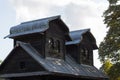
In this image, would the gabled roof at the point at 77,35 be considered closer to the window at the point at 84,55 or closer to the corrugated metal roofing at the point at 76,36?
the corrugated metal roofing at the point at 76,36

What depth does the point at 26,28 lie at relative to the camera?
120 feet

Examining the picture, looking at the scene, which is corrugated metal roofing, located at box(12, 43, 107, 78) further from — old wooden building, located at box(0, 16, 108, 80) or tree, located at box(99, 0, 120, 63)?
tree, located at box(99, 0, 120, 63)

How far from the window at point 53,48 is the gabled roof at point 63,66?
1.74 ft

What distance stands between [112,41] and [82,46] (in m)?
3.28

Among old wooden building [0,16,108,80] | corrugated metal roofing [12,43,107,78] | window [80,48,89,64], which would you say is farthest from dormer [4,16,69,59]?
window [80,48,89,64]

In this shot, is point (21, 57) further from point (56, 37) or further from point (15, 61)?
point (56, 37)

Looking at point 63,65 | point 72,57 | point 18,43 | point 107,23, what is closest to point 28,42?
point 18,43

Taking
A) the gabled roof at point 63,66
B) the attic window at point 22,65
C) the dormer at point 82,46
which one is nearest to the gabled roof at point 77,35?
the dormer at point 82,46

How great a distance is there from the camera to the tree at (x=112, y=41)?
41.6 m

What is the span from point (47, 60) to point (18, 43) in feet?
10.2

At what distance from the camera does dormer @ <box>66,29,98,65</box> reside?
1619 inches

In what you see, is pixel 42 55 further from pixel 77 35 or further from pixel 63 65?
pixel 77 35

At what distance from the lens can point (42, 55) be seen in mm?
35062

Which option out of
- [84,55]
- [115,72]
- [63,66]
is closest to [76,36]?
[84,55]
